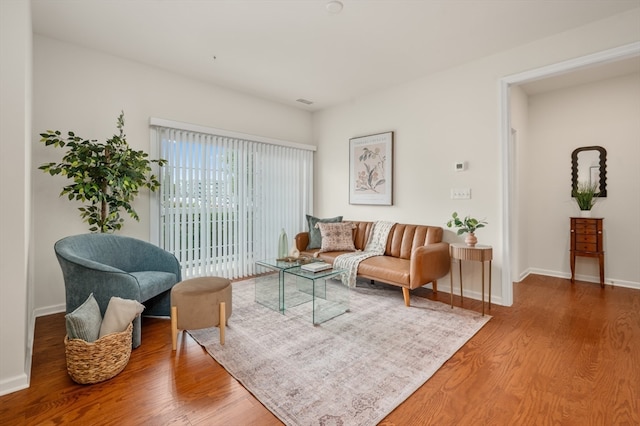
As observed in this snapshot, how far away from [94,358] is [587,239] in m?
5.48

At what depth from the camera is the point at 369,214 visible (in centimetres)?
466

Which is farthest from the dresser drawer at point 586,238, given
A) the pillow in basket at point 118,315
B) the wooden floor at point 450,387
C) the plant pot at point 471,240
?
the pillow in basket at point 118,315

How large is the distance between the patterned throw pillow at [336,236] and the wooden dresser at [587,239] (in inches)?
120

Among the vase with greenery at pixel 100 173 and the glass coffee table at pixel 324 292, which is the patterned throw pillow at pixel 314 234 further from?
the vase with greenery at pixel 100 173

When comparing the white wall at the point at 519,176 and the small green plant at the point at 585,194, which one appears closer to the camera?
the small green plant at the point at 585,194

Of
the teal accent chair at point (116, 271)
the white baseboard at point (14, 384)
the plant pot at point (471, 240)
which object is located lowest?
the white baseboard at point (14, 384)

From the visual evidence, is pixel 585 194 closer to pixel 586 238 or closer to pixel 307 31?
pixel 586 238

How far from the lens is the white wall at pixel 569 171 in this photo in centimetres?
389

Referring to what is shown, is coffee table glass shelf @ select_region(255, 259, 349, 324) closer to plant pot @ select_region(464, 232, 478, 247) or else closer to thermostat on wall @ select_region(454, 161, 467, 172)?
plant pot @ select_region(464, 232, 478, 247)

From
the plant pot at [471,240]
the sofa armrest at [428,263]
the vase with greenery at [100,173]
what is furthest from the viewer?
the plant pot at [471,240]

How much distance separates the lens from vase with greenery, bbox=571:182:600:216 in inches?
159

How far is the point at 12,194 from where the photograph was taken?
1.81m

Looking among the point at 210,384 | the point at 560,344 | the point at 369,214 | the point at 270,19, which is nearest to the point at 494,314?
the point at 560,344

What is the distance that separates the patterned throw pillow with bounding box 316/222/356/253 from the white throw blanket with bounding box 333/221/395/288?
25cm
